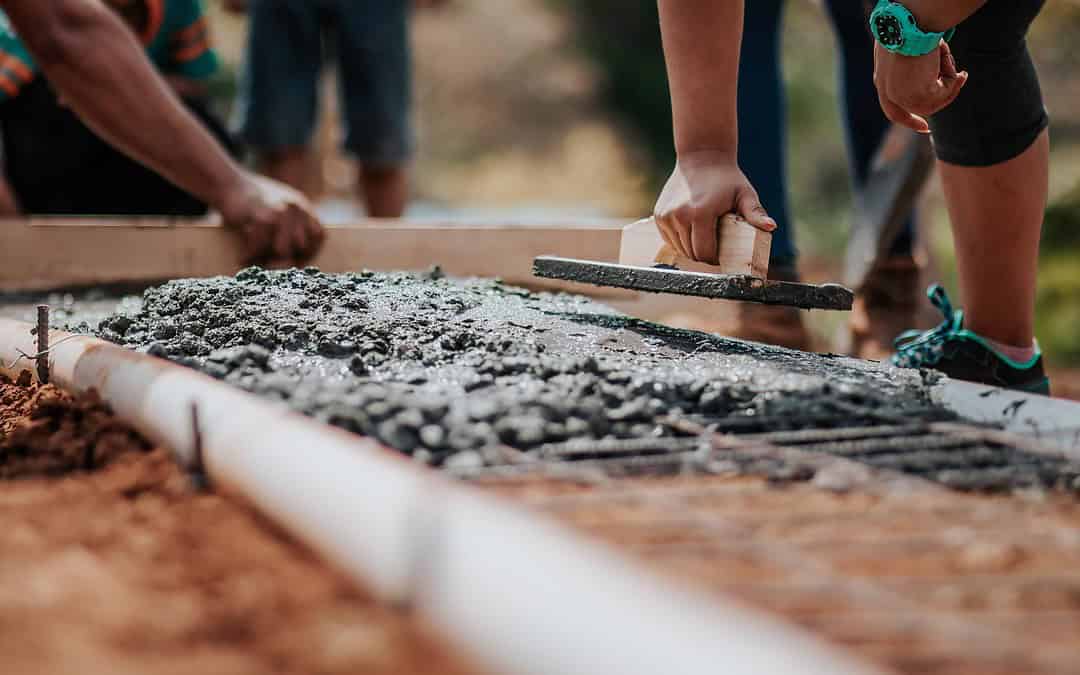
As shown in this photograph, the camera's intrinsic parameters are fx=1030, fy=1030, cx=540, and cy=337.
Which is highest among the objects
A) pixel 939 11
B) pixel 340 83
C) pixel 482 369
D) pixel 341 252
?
pixel 340 83

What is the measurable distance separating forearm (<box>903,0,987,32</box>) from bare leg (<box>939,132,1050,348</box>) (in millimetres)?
453

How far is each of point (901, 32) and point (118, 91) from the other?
1873 mm

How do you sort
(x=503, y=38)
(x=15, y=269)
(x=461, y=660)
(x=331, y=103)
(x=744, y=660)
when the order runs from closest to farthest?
1. (x=744, y=660)
2. (x=461, y=660)
3. (x=15, y=269)
4. (x=331, y=103)
5. (x=503, y=38)

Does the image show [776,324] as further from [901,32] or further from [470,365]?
[470,365]

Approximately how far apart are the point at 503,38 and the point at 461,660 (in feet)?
57.7

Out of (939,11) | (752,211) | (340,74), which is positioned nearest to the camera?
(939,11)

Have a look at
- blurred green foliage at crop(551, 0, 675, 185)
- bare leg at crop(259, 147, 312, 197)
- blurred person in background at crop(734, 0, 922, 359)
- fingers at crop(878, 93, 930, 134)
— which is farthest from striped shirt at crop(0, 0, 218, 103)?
blurred green foliage at crop(551, 0, 675, 185)

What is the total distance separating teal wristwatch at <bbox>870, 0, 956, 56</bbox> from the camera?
5.08 ft

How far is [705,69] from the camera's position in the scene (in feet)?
6.05

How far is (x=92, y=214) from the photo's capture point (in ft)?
12.3

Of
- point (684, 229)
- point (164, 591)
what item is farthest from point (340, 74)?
point (164, 591)

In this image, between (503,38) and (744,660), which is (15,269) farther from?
(503,38)

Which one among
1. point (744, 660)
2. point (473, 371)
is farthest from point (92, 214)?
A: point (744, 660)

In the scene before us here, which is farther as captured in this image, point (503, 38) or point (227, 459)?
point (503, 38)
